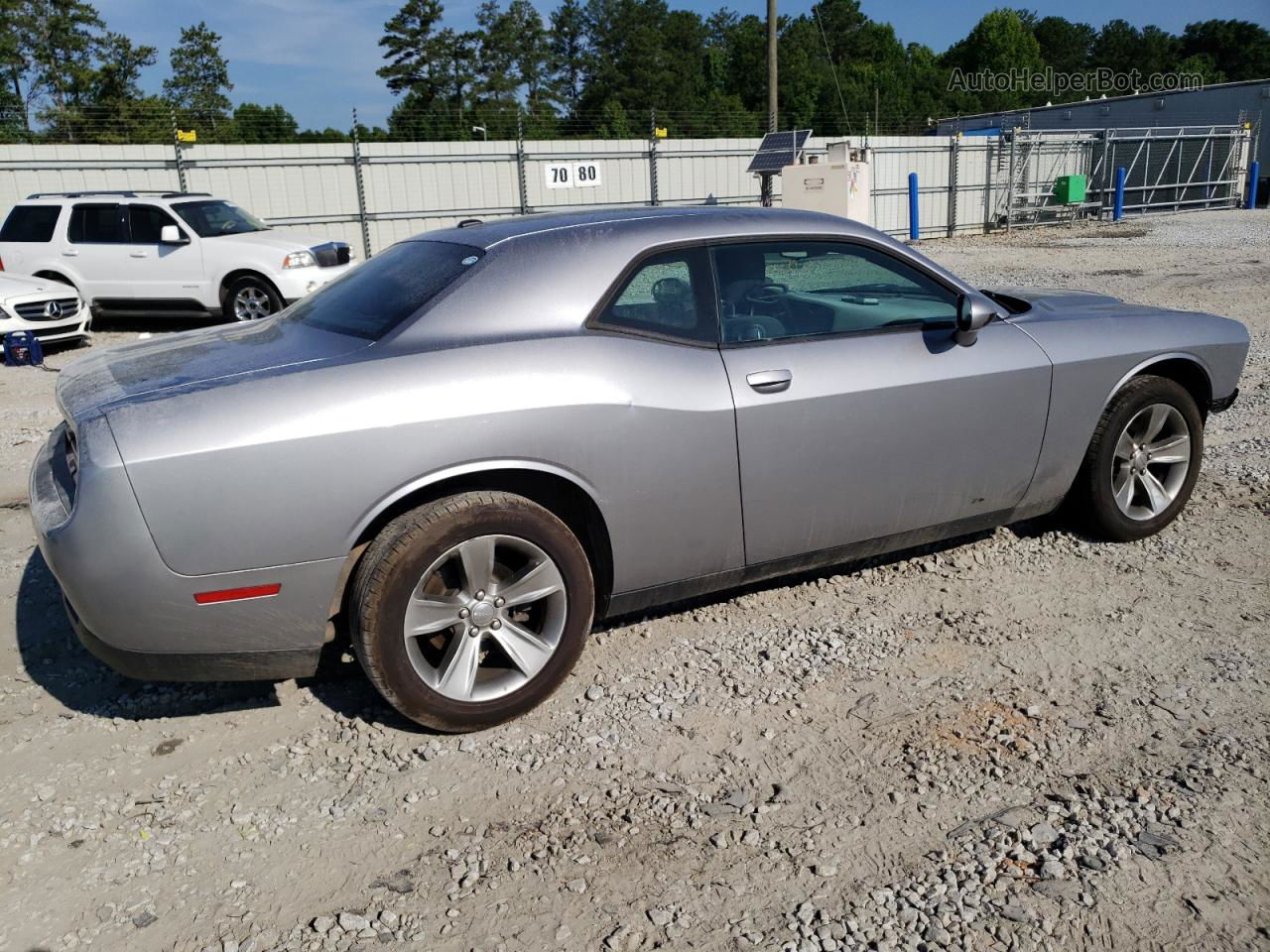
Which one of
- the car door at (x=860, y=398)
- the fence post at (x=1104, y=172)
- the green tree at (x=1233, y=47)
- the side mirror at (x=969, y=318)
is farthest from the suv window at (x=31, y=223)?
the green tree at (x=1233, y=47)

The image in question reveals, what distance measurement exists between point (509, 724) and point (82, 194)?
12871 millimetres

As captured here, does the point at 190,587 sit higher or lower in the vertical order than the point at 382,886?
higher

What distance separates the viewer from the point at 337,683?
3691 mm

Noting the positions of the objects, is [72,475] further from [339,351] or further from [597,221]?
[597,221]

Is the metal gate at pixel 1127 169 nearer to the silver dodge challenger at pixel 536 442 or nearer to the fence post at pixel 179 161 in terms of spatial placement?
the fence post at pixel 179 161

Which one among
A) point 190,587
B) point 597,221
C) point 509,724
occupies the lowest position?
point 509,724

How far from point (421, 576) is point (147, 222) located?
469 inches

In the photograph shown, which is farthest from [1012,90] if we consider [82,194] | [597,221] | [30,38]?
[597,221]

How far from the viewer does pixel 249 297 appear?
12828mm

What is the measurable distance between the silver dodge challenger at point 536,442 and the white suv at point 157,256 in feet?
30.9

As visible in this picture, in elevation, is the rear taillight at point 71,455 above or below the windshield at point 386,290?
below

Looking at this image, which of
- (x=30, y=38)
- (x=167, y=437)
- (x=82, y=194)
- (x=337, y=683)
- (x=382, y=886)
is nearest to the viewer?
(x=382, y=886)

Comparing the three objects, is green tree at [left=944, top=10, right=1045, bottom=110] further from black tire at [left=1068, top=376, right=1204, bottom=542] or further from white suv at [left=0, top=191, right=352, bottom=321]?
black tire at [left=1068, top=376, right=1204, bottom=542]

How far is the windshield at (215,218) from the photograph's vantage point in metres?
13.0
